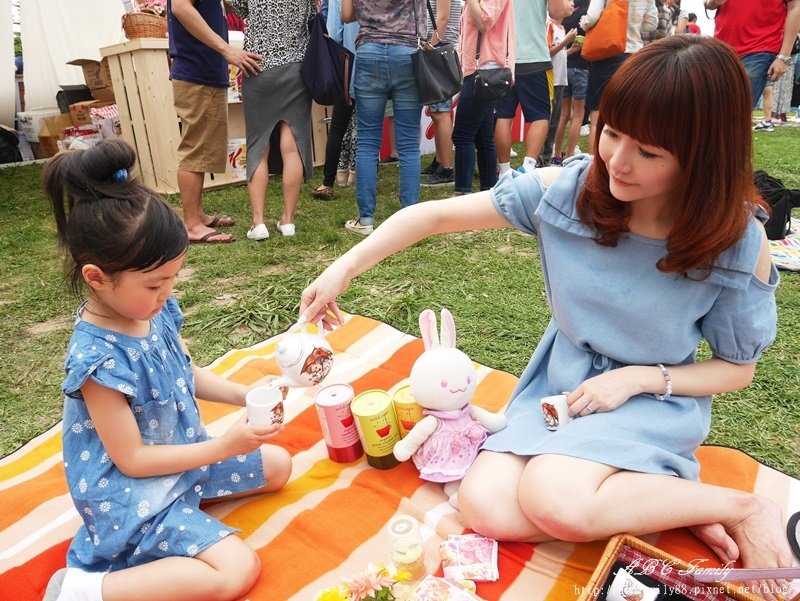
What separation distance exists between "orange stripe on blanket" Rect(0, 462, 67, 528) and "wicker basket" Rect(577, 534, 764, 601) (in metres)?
1.38

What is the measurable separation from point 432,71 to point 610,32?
1588 millimetres

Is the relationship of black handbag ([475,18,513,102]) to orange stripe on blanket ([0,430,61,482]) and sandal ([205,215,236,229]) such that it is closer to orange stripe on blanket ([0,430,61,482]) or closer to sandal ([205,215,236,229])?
sandal ([205,215,236,229])

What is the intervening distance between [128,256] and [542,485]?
98cm

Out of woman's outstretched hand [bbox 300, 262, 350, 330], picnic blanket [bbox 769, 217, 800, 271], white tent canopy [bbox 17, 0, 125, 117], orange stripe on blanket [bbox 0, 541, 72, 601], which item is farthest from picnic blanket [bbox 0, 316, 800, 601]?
white tent canopy [bbox 17, 0, 125, 117]

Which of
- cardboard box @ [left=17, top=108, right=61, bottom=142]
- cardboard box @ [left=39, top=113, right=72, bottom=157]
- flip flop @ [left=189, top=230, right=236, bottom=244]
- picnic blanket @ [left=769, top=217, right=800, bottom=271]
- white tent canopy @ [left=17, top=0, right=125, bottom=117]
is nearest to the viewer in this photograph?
picnic blanket @ [left=769, top=217, right=800, bottom=271]

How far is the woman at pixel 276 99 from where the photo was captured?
3.33 meters

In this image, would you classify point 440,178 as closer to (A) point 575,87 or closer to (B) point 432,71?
(A) point 575,87

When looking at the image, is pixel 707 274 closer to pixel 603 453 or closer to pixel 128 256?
pixel 603 453

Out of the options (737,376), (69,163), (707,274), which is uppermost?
(69,163)

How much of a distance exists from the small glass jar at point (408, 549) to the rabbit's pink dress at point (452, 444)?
26cm

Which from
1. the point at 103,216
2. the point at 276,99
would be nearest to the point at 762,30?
the point at 276,99

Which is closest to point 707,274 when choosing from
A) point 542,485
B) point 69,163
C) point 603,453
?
point 603,453

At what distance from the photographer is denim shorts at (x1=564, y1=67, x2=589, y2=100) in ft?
18.0

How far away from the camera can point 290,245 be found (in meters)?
3.49
